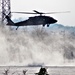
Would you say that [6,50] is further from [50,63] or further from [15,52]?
[50,63]

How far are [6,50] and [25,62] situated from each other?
327 cm

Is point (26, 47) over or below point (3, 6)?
below

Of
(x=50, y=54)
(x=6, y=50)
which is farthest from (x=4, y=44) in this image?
(x=50, y=54)

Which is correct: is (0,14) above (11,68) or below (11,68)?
above

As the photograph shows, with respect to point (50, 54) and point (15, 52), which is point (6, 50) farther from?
point (50, 54)

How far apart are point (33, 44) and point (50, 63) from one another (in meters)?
3.79

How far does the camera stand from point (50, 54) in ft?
273

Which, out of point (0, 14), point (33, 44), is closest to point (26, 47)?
point (33, 44)

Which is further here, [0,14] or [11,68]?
[0,14]

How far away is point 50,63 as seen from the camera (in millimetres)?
83062

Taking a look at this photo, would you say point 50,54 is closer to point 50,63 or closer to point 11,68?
point 50,63

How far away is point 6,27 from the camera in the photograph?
259 feet

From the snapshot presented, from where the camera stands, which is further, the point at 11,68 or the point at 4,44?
the point at 4,44

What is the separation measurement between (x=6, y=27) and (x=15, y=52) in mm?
4945
